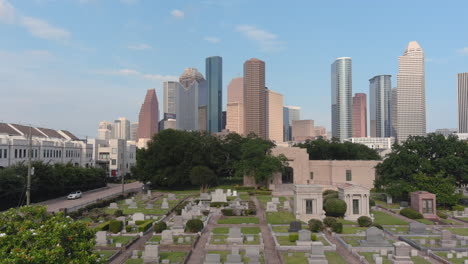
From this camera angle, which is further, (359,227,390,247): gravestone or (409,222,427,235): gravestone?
(409,222,427,235): gravestone

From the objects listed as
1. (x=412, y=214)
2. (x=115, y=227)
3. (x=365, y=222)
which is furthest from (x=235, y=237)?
(x=412, y=214)

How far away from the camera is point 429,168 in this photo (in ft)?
139

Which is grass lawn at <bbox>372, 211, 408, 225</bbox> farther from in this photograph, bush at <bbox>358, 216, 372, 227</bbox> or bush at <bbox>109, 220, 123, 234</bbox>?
bush at <bbox>109, 220, 123, 234</bbox>

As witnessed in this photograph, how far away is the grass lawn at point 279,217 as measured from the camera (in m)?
34.0

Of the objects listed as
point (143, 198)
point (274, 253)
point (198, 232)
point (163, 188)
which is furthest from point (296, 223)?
point (163, 188)

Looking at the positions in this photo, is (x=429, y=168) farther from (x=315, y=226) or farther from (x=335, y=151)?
(x=335, y=151)

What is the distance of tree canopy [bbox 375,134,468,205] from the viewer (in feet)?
133

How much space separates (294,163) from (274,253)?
→ 43015 mm

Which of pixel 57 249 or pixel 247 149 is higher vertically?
pixel 247 149

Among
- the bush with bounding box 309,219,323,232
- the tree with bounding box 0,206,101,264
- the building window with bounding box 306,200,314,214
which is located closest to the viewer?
the tree with bounding box 0,206,101,264

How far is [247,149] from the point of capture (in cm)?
6294

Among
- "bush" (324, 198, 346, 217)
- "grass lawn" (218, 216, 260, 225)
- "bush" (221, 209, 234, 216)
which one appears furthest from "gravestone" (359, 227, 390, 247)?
"bush" (221, 209, 234, 216)

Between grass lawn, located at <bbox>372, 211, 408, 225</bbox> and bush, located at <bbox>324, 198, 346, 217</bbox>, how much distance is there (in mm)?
3117

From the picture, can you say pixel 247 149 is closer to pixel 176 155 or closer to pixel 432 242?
pixel 176 155
